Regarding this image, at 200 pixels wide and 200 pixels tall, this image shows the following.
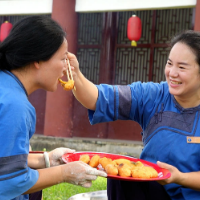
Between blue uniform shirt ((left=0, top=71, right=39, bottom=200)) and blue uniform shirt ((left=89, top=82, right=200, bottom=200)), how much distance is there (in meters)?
0.97

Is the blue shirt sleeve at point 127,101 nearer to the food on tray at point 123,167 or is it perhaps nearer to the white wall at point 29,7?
the food on tray at point 123,167

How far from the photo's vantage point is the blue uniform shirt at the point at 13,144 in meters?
2.08

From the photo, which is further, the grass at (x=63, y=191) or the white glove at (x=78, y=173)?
the grass at (x=63, y=191)

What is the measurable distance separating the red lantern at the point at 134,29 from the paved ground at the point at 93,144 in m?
2.09

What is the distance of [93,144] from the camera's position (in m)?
8.02

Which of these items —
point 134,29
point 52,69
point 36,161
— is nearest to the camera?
point 52,69

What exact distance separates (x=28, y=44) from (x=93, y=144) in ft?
19.4

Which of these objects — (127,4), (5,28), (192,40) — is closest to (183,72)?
(192,40)

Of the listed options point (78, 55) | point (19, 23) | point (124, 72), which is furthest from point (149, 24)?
point (19, 23)

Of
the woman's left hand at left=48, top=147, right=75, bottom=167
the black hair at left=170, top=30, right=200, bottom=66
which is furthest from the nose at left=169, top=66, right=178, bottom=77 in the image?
the woman's left hand at left=48, top=147, right=75, bottom=167

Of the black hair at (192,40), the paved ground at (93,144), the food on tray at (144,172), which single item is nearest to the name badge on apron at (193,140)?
the food on tray at (144,172)

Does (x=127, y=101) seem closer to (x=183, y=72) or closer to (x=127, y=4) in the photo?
(x=183, y=72)

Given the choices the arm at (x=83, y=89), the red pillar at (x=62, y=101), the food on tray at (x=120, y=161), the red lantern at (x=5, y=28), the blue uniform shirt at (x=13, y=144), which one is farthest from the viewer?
the red lantern at (x=5, y=28)

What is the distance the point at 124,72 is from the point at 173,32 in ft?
4.47
